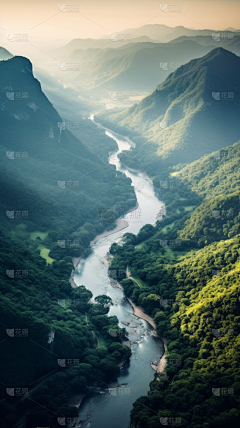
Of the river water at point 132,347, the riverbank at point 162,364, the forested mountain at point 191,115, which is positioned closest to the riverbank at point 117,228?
the river water at point 132,347

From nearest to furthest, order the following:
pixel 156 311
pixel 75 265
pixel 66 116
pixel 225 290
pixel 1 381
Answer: pixel 1 381
pixel 225 290
pixel 156 311
pixel 75 265
pixel 66 116

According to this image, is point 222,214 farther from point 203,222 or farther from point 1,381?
point 1,381

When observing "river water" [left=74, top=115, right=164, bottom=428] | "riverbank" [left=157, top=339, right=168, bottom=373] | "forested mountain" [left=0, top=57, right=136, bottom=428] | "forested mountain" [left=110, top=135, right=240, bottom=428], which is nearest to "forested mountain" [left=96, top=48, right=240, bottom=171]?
"forested mountain" [left=0, top=57, right=136, bottom=428]

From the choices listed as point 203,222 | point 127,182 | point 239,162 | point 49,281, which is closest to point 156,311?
point 49,281

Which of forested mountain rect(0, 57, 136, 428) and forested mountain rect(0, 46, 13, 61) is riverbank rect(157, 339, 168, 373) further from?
forested mountain rect(0, 46, 13, 61)

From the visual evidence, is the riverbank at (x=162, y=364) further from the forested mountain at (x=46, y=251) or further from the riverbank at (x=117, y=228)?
the riverbank at (x=117, y=228)

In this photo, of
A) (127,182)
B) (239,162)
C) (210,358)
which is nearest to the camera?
(210,358)

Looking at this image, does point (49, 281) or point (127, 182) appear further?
point (127, 182)

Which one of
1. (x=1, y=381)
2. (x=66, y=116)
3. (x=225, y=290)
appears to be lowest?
(x=1, y=381)

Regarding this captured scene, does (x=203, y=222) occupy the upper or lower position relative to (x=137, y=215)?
lower
